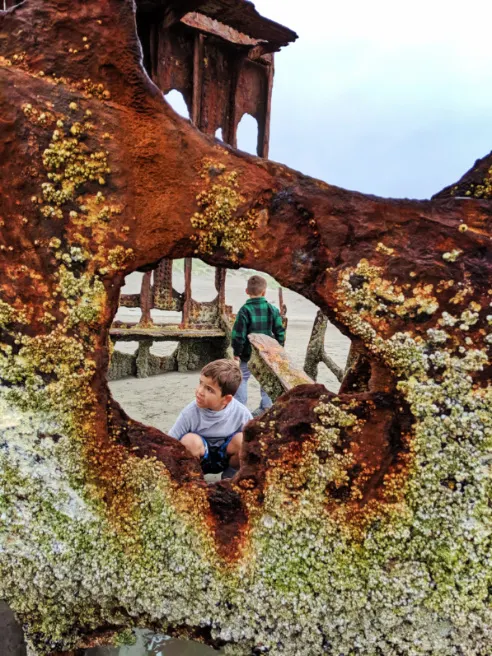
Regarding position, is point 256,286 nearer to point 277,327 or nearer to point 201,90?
point 277,327

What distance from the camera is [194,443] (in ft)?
9.38

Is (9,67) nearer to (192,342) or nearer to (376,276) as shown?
(376,276)

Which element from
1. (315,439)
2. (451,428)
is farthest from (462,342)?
(315,439)

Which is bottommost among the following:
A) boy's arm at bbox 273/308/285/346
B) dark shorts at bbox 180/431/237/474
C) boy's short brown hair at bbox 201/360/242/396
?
dark shorts at bbox 180/431/237/474

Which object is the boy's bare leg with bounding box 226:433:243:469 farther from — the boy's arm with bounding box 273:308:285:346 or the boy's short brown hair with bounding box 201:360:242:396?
the boy's arm with bounding box 273:308:285:346

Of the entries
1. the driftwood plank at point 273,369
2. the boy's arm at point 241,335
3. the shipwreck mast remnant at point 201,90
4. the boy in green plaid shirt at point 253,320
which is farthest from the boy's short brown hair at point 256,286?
the shipwreck mast remnant at point 201,90

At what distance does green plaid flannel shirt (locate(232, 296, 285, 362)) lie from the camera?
508 cm

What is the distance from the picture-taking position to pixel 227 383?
2.86 metres

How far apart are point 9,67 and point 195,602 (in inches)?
64.0

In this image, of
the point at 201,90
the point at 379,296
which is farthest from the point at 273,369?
the point at 201,90

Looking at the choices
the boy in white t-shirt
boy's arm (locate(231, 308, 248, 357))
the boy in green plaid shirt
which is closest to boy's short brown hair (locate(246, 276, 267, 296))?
the boy in green plaid shirt

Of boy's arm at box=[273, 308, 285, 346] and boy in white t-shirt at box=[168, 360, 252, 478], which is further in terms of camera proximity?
boy's arm at box=[273, 308, 285, 346]

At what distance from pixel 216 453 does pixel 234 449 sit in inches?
4.5

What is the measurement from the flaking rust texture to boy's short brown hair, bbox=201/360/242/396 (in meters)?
1.23
